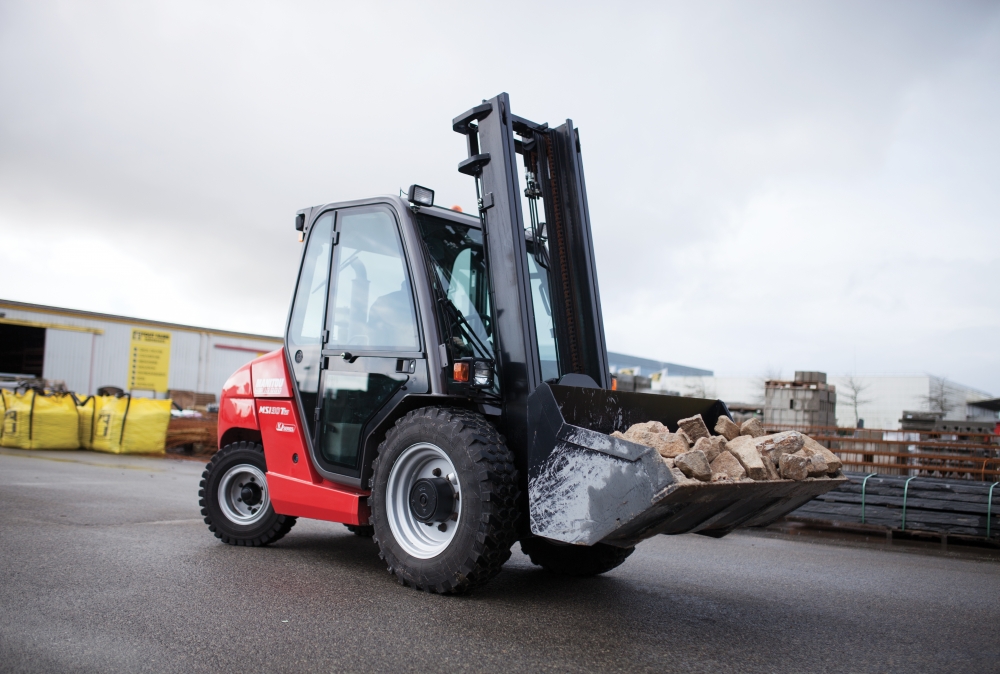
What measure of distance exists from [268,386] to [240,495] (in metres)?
0.95

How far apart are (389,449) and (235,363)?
27558 millimetres

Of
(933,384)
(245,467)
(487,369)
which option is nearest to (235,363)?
(245,467)

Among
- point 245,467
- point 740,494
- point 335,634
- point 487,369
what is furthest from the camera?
point 245,467

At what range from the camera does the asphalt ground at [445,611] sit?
3.10 meters

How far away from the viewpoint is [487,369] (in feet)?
13.9

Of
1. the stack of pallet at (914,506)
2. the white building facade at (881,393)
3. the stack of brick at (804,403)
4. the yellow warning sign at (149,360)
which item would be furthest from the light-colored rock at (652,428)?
the white building facade at (881,393)

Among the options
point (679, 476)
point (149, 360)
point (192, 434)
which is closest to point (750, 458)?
point (679, 476)

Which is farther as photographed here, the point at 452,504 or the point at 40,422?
the point at 40,422

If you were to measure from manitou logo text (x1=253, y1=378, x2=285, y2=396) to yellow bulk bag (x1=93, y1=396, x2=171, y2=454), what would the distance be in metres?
11.6

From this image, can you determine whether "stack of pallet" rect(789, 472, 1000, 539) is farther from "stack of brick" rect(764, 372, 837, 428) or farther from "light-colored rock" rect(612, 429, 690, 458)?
"stack of brick" rect(764, 372, 837, 428)

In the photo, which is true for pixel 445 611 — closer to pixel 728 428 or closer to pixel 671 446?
pixel 671 446

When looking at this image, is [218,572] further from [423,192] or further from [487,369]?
[423,192]

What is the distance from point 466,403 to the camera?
14.2 feet

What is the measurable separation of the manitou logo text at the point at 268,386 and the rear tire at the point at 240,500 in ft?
1.50
